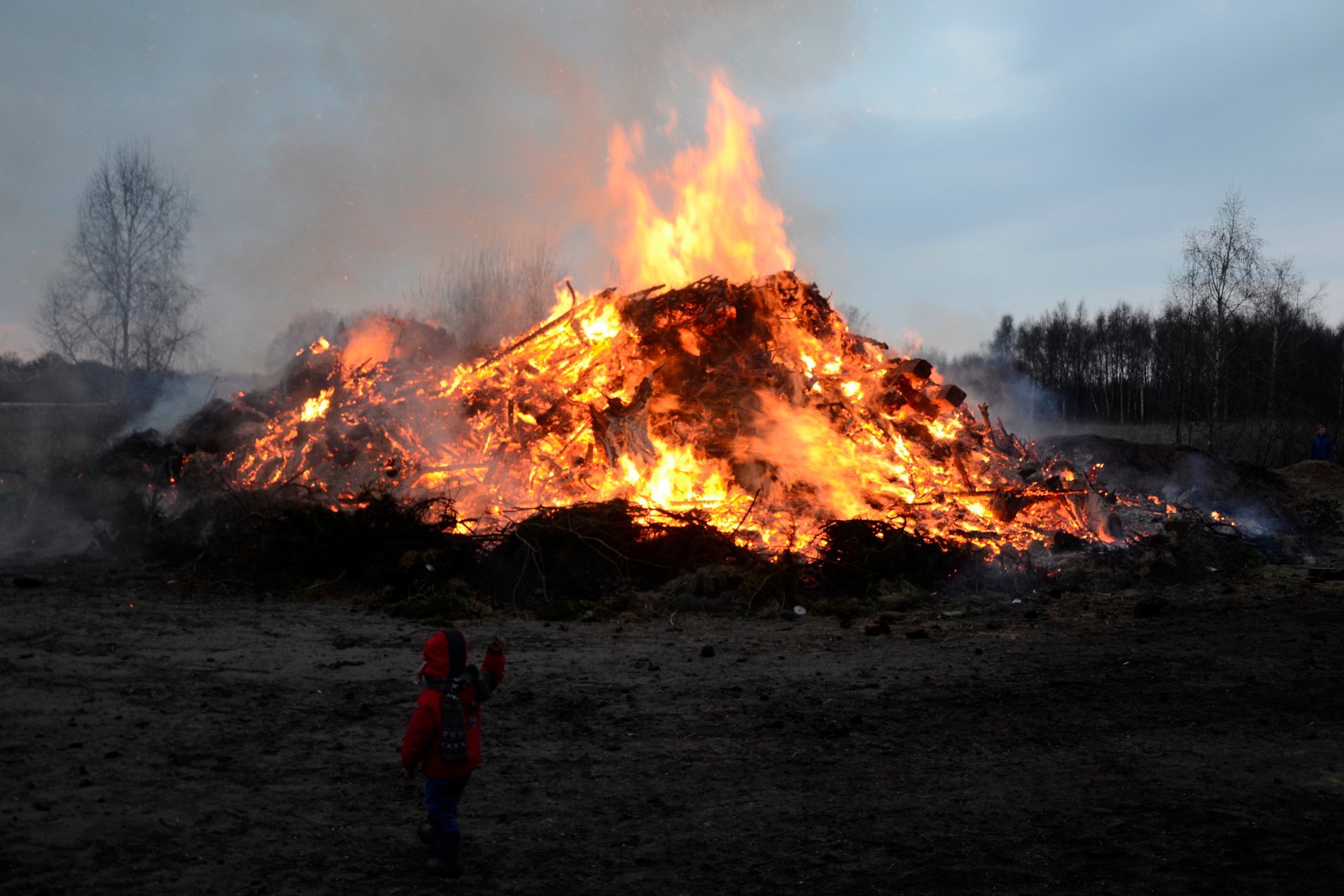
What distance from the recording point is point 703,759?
18.3 ft

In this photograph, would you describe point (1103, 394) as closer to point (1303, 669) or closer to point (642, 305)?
point (642, 305)

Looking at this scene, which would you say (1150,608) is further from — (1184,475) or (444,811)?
(1184,475)

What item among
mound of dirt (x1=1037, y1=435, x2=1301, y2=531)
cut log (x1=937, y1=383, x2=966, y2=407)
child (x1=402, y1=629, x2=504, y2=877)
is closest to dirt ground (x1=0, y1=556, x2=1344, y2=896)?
child (x1=402, y1=629, x2=504, y2=877)

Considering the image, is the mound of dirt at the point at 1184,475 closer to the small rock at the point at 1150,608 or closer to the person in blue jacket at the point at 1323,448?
the person in blue jacket at the point at 1323,448

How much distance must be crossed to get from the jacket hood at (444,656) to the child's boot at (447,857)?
657 millimetres

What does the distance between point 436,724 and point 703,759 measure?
209 centimetres

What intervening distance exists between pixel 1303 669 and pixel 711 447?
748 cm

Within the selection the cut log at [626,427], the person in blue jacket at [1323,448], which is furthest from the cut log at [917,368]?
the person in blue jacket at [1323,448]

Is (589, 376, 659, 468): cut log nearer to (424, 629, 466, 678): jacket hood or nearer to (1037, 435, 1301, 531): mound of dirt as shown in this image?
(1037, 435, 1301, 531): mound of dirt

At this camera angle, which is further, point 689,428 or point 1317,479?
point 1317,479

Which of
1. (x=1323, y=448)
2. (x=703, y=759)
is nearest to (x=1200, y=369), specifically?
(x=1323, y=448)

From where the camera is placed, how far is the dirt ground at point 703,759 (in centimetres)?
400

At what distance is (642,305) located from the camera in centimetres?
1457

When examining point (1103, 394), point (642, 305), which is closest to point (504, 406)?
point (642, 305)
